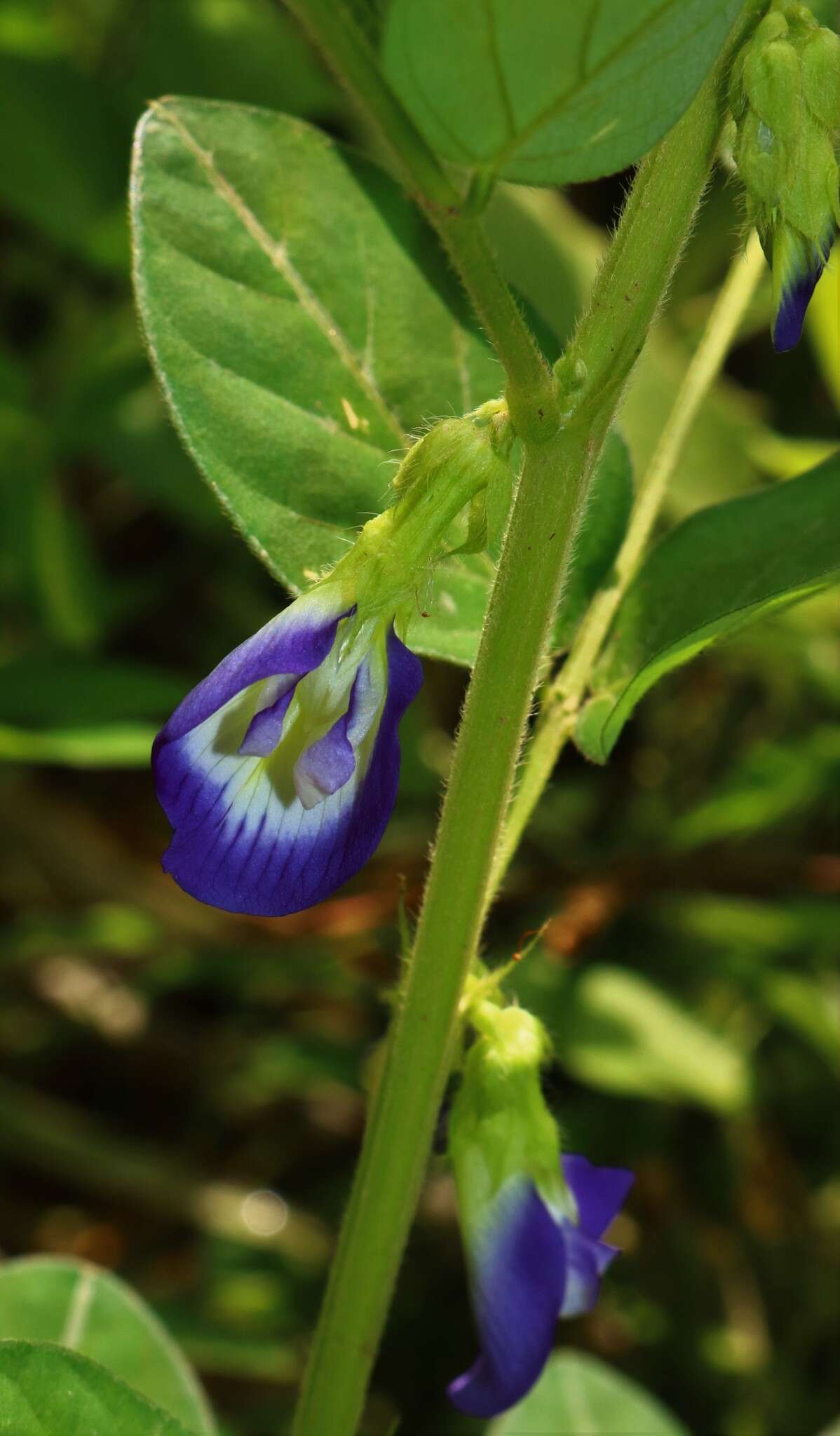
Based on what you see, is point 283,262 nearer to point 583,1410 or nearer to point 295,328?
point 295,328

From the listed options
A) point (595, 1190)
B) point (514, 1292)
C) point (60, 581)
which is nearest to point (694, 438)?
point (60, 581)

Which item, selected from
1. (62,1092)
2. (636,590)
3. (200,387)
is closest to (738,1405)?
(62,1092)

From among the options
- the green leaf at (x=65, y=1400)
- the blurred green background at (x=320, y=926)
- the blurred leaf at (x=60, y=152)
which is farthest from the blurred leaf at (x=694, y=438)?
the green leaf at (x=65, y=1400)

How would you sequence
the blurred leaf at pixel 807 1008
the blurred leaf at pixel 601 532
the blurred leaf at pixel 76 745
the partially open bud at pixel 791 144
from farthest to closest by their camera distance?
the blurred leaf at pixel 807 1008
the blurred leaf at pixel 76 745
the blurred leaf at pixel 601 532
the partially open bud at pixel 791 144

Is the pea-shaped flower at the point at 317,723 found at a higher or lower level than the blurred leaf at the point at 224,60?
higher

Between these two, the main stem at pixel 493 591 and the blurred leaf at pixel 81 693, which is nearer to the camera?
the main stem at pixel 493 591

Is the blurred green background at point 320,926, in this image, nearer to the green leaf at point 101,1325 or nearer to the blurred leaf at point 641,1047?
the blurred leaf at point 641,1047

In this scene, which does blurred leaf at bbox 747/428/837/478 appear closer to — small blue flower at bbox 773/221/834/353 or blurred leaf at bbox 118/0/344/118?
blurred leaf at bbox 118/0/344/118
